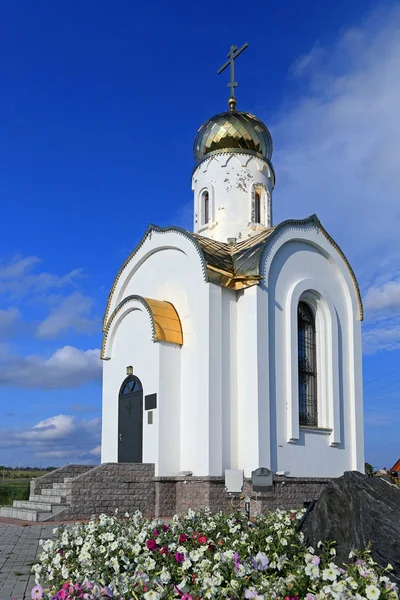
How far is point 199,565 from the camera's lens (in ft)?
15.0

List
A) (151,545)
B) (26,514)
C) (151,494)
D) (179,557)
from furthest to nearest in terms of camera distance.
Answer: (151,494), (26,514), (151,545), (179,557)

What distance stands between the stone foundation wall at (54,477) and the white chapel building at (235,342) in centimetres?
72

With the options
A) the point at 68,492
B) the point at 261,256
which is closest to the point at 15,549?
the point at 68,492

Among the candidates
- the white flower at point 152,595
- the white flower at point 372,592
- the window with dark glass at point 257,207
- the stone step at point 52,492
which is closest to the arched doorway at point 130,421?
the stone step at point 52,492

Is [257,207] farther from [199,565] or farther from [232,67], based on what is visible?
[199,565]

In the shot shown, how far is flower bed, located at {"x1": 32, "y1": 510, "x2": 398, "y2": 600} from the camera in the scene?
13.6 feet

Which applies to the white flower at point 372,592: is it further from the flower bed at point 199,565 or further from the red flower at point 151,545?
the red flower at point 151,545

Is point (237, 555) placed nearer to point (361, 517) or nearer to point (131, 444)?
point (361, 517)

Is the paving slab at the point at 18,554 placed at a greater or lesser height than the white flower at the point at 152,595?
lesser

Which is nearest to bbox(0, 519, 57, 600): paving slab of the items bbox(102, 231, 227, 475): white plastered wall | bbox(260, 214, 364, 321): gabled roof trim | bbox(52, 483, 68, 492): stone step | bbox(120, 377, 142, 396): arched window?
bbox(52, 483, 68, 492): stone step

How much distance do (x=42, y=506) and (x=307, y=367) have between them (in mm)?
5747

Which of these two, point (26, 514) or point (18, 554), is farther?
point (26, 514)

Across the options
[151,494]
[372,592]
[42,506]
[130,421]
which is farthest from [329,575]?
[130,421]

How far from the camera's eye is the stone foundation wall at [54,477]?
12602mm
